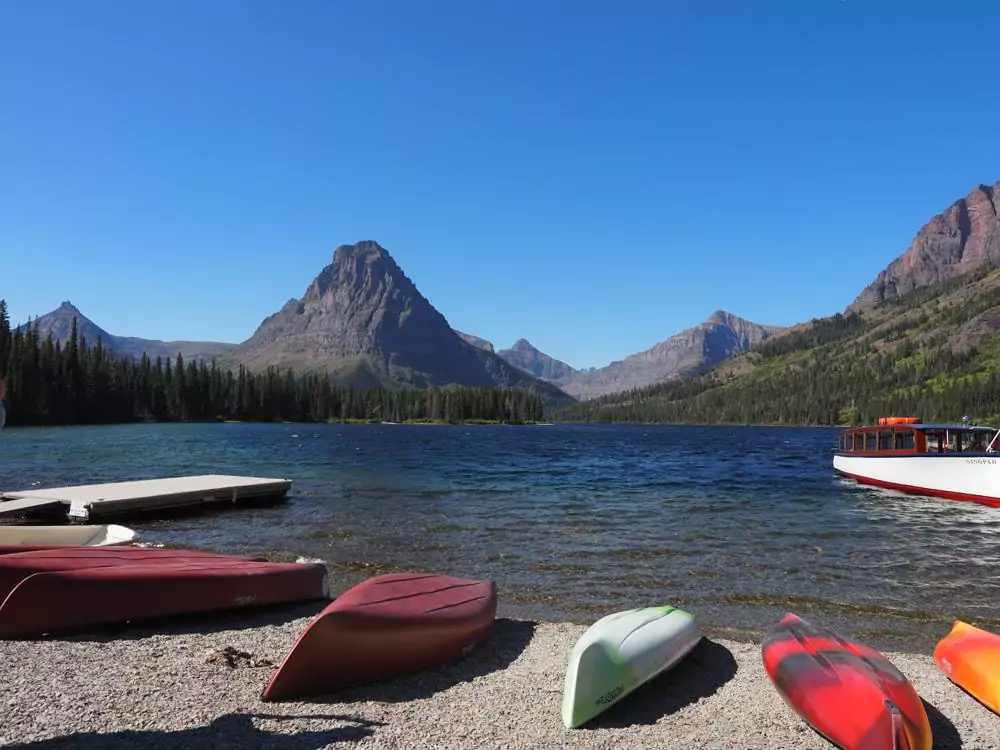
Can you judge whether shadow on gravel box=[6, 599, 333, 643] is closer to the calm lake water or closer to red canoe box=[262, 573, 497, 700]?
red canoe box=[262, 573, 497, 700]

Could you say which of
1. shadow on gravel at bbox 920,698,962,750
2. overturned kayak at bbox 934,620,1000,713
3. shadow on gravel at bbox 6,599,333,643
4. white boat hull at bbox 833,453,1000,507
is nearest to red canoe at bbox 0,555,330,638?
shadow on gravel at bbox 6,599,333,643

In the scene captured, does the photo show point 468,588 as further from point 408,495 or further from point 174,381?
point 174,381

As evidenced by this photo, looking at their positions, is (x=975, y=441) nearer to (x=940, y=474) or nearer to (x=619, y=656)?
(x=940, y=474)

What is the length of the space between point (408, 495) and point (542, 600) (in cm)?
2153

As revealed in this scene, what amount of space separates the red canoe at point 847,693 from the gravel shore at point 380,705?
13.4 inches

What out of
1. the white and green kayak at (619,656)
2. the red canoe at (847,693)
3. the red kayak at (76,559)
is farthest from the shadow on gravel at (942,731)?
the red kayak at (76,559)

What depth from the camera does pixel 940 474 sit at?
38.8 meters

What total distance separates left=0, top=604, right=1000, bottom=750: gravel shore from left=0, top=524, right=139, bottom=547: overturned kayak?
751 cm

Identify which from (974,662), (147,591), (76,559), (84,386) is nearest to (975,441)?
(974,662)

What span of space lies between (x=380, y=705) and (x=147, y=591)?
6134 millimetres

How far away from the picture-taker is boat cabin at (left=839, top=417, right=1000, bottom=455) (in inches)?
1569

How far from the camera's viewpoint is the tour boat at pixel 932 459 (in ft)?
117

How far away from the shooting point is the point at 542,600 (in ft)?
51.5

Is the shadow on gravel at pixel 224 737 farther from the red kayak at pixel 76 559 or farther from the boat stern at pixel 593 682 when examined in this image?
the red kayak at pixel 76 559
